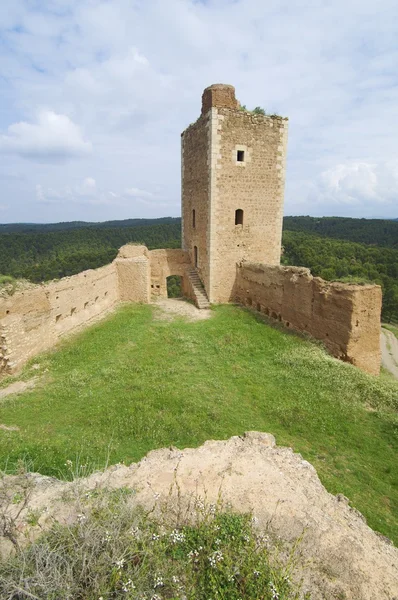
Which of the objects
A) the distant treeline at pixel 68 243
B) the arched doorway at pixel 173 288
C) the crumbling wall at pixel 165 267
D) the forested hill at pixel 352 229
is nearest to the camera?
the crumbling wall at pixel 165 267

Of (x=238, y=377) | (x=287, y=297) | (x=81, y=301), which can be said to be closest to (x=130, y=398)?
(x=238, y=377)

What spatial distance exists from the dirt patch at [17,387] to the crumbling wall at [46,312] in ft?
A: 2.10

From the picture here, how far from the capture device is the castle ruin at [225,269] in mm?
9312

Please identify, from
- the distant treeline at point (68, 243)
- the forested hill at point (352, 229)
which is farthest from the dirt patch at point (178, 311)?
the forested hill at point (352, 229)

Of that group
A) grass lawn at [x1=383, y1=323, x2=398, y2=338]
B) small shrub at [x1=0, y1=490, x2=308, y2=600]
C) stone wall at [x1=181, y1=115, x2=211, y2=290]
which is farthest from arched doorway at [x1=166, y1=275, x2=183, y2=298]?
small shrub at [x1=0, y1=490, x2=308, y2=600]

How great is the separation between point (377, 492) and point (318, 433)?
1.44 metres

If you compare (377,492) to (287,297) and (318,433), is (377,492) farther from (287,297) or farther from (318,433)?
(287,297)

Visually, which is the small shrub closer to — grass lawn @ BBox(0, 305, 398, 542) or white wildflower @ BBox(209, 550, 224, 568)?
white wildflower @ BBox(209, 550, 224, 568)

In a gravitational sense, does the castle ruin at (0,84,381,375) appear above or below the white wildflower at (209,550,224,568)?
above

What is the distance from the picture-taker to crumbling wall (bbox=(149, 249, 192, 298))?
16.2m

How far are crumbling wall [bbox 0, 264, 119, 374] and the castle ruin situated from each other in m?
0.03

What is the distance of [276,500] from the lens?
3.91 m

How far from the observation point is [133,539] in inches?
110

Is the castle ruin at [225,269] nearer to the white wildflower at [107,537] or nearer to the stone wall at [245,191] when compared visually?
the stone wall at [245,191]
